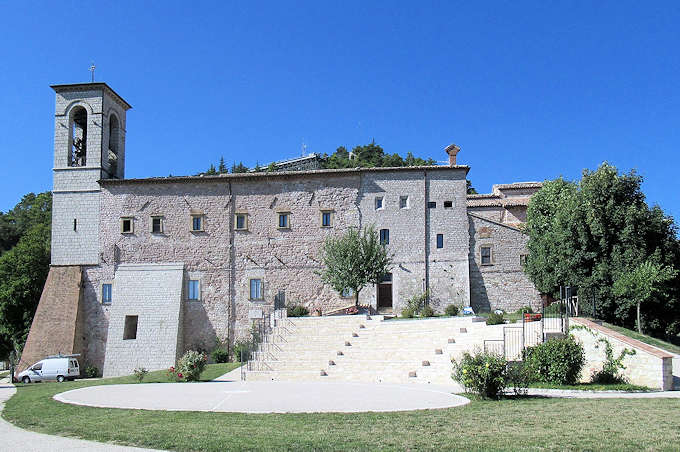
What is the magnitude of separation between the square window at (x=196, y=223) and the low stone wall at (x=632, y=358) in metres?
24.9

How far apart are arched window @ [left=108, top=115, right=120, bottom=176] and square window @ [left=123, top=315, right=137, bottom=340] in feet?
33.4

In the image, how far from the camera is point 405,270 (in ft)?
122

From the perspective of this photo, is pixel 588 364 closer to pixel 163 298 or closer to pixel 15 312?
pixel 163 298

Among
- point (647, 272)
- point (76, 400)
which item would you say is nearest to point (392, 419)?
point (76, 400)

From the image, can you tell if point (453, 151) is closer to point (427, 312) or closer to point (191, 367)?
point (427, 312)

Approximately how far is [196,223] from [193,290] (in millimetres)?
4275

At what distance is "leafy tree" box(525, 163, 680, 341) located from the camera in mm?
29141

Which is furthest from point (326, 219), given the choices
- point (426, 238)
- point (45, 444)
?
point (45, 444)

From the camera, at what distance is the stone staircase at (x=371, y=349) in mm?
22797

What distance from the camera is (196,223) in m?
39.4

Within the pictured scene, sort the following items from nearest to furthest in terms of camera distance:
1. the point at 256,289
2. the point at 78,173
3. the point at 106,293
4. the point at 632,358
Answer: the point at 632,358 → the point at 256,289 → the point at 106,293 → the point at 78,173

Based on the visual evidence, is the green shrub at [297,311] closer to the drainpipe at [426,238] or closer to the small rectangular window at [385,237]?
the small rectangular window at [385,237]

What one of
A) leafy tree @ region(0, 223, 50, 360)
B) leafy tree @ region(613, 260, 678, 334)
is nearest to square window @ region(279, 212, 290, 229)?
leafy tree @ region(613, 260, 678, 334)

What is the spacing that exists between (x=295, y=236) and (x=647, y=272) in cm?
1990
